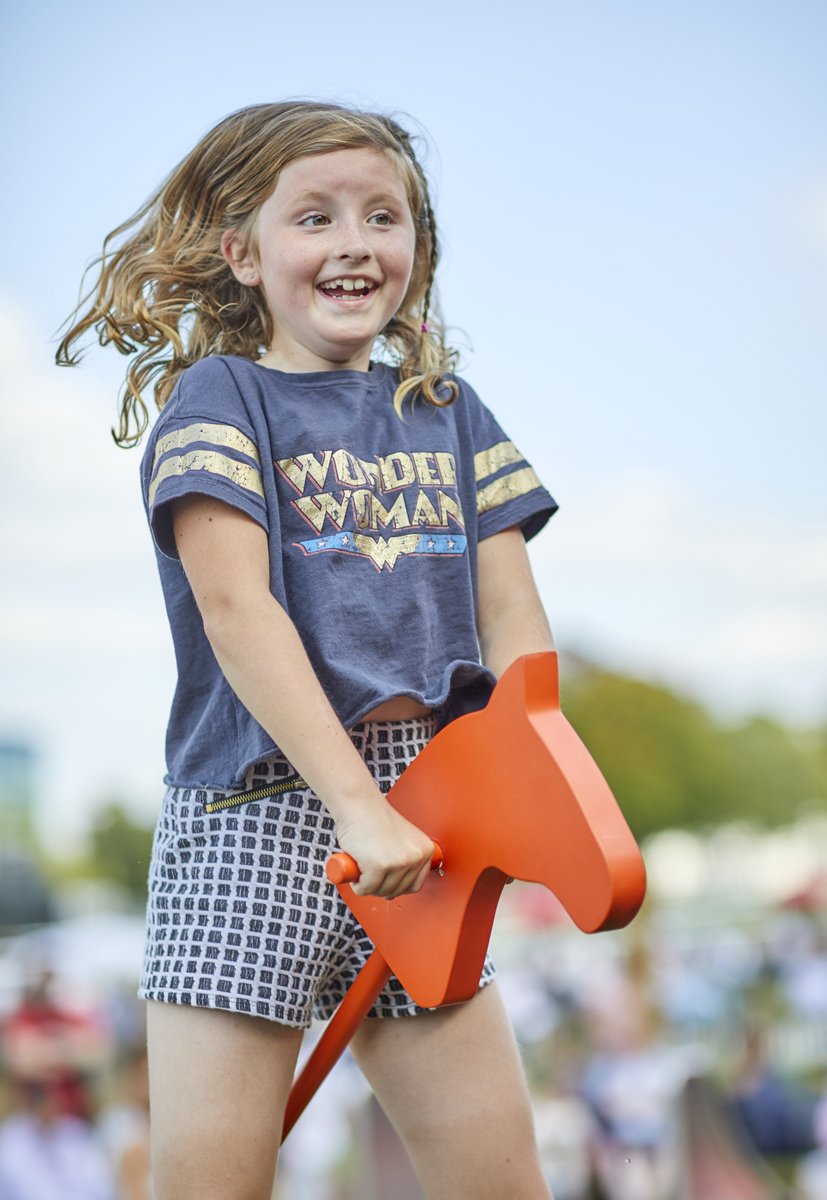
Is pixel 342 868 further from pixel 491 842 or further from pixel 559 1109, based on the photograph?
pixel 559 1109

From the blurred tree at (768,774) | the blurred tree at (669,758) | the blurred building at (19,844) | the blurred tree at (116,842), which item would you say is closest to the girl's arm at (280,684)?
the blurred building at (19,844)

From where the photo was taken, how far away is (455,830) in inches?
55.9

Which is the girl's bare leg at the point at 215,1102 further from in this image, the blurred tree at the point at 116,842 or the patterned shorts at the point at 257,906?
the blurred tree at the point at 116,842

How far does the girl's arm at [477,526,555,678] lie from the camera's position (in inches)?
68.5

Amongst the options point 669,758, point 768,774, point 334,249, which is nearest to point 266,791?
point 334,249

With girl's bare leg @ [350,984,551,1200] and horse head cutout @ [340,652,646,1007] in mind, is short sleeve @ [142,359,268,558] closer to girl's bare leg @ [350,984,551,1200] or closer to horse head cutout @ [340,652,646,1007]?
horse head cutout @ [340,652,646,1007]

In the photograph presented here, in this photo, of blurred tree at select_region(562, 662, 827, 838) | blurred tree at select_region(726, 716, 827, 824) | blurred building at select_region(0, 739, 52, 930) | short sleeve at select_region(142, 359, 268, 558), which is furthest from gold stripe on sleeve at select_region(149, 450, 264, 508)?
blurred tree at select_region(726, 716, 827, 824)

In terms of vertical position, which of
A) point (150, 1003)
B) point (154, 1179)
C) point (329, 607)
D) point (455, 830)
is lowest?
point (154, 1179)

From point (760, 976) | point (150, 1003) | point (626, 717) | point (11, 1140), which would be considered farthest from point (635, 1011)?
point (626, 717)

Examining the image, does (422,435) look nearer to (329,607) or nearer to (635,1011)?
(329,607)

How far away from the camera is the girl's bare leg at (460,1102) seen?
5.02ft

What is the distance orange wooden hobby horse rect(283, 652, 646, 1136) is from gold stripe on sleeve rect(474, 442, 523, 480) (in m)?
0.45

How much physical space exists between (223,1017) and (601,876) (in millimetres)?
468

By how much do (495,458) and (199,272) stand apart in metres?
0.44
